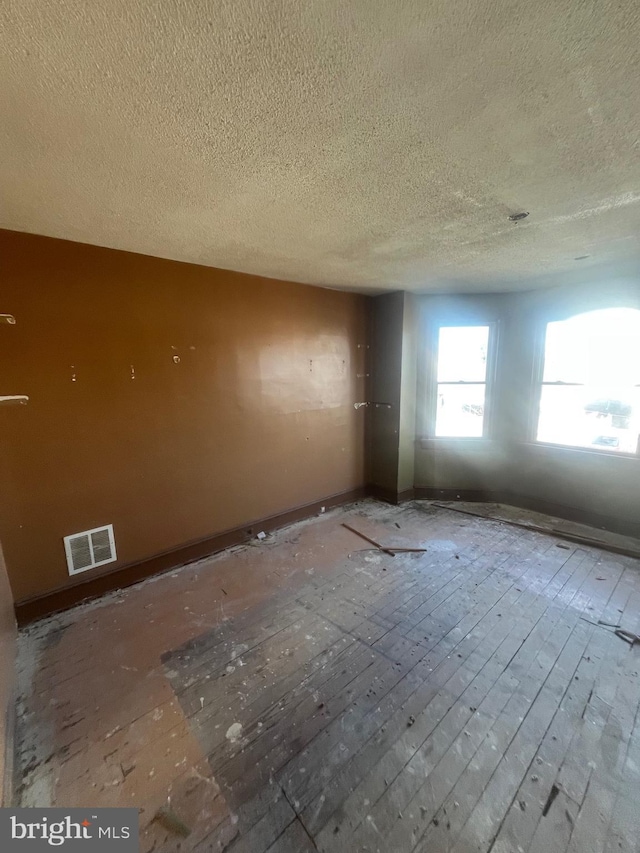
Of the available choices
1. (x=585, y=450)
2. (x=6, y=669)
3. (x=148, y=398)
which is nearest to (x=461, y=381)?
(x=585, y=450)

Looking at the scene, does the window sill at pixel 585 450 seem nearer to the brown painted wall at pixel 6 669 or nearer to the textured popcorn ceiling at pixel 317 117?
the textured popcorn ceiling at pixel 317 117

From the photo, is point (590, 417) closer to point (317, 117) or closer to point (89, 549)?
point (317, 117)

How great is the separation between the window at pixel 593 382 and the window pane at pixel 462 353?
0.64 meters

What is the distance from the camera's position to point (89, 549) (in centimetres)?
236

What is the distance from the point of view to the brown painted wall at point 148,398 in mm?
2090

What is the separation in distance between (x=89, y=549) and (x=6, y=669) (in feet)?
2.69

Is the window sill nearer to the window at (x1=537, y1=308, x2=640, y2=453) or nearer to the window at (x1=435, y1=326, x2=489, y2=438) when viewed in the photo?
the window at (x1=537, y1=308, x2=640, y2=453)

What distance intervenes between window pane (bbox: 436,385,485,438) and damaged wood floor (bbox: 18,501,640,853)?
1.82 meters

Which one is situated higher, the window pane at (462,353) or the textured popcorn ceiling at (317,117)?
the textured popcorn ceiling at (317,117)

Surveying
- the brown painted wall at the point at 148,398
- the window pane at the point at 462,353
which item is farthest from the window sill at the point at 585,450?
the brown painted wall at the point at 148,398

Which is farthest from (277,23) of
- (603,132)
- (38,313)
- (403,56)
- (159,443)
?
(159,443)

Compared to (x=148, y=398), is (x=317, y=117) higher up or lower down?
higher up

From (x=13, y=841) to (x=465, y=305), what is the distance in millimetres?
4760

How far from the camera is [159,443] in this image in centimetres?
263
